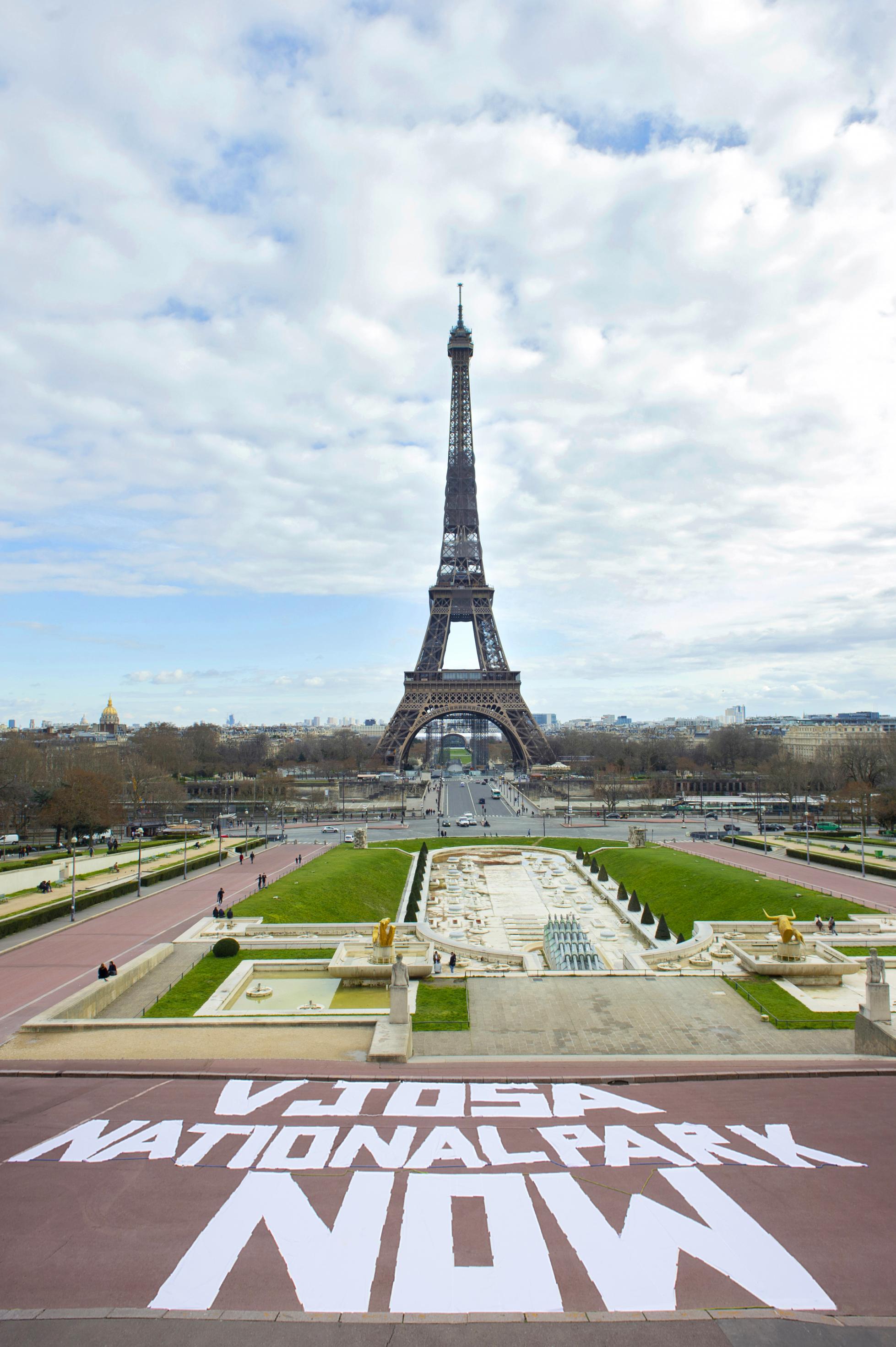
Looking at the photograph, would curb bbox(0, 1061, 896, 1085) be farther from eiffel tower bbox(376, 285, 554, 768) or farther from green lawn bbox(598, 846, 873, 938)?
eiffel tower bbox(376, 285, 554, 768)

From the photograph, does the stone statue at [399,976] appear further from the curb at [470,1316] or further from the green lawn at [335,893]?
the green lawn at [335,893]

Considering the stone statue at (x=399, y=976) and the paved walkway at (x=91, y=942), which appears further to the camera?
the paved walkway at (x=91, y=942)

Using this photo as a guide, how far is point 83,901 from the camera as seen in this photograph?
33.9m

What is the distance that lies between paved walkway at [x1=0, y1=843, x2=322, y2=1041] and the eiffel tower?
4872 centimetres

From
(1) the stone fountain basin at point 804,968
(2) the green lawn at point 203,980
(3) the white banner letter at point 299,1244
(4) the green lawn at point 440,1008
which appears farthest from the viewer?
(1) the stone fountain basin at point 804,968

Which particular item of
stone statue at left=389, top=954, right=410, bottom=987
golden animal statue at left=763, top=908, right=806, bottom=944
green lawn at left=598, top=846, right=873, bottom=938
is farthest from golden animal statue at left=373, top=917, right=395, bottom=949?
green lawn at left=598, top=846, right=873, bottom=938

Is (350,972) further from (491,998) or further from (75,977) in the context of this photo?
(75,977)

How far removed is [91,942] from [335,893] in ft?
39.8

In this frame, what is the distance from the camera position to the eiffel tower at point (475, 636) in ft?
297

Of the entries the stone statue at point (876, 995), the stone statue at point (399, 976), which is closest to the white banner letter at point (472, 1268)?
the stone statue at point (399, 976)

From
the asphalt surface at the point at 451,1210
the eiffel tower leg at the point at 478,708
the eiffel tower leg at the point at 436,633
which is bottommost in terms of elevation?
the asphalt surface at the point at 451,1210

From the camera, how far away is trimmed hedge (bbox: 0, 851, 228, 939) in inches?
1161

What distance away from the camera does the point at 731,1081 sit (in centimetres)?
1463

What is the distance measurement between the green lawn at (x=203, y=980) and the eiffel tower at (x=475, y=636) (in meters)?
60.9
